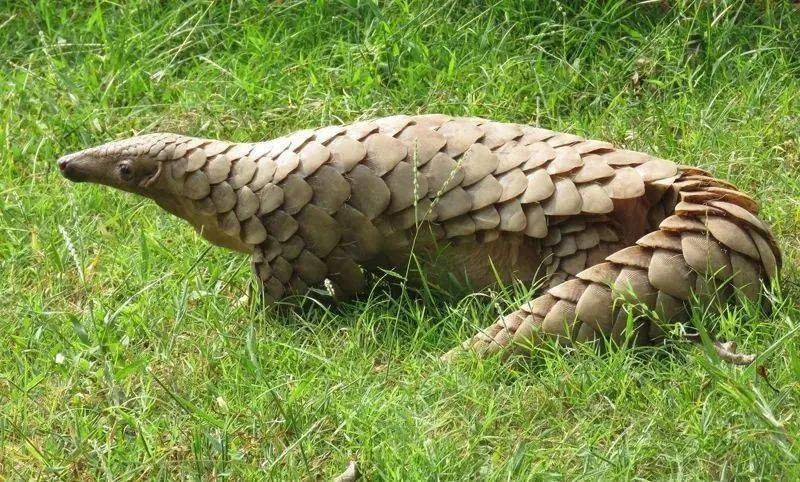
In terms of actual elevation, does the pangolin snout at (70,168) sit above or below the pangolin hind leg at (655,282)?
below

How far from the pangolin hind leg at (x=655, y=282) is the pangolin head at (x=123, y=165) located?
130 centimetres

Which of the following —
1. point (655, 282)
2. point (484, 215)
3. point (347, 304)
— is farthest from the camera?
point (347, 304)

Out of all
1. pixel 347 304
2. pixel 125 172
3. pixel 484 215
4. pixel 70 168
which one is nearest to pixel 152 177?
pixel 125 172

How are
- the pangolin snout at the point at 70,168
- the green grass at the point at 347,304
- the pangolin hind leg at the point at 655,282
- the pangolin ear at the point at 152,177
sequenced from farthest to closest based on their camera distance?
the pangolin snout at the point at 70,168
the pangolin ear at the point at 152,177
the pangolin hind leg at the point at 655,282
the green grass at the point at 347,304

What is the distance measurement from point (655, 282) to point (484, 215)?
597 mm

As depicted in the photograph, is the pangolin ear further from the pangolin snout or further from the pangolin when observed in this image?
the pangolin snout

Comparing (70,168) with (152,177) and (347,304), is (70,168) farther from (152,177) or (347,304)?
(347,304)

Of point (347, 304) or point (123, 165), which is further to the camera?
point (123, 165)

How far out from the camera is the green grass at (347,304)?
3.73 m

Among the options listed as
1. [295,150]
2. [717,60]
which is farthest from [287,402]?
[717,60]

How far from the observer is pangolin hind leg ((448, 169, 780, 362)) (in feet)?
13.2

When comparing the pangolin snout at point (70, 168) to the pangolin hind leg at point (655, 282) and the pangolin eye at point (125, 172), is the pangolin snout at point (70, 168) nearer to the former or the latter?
the pangolin eye at point (125, 172)

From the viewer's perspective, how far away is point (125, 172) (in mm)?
4668

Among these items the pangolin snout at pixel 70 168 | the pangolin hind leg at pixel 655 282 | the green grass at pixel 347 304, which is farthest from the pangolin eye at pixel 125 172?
the pangolin hind leg at pixel 655 282
